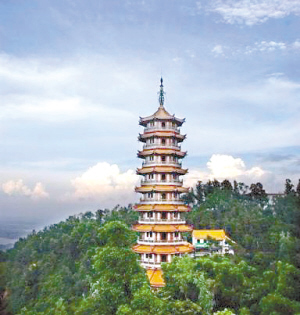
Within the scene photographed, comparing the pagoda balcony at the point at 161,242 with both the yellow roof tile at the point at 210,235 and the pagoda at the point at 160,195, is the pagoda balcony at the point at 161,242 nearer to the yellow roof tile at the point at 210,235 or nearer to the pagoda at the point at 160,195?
the pagoda at the point at 160,195

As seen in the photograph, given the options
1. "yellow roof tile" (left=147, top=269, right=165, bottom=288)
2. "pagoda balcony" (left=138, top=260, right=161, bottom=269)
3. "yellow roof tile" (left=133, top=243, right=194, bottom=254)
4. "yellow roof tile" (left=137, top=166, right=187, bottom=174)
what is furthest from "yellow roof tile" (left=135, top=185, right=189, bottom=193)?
"yellow roof tile" (left=147, top=269, right=165, bottom=288)

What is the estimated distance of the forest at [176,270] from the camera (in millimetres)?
18609

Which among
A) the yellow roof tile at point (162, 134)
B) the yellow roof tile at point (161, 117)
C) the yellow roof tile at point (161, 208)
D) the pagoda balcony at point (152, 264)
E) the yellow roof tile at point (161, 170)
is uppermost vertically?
the yellow roof tile at point (161, 117)

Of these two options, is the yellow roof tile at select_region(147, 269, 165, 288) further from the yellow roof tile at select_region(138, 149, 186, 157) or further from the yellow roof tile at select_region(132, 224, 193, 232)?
the yellow roof tile at select_region(138, 149, 186, 157)

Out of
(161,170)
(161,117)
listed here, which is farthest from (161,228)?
(161,117)

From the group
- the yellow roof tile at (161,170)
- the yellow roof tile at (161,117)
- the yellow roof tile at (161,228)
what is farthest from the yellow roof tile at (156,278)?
the yellow roof tile at (161,117)

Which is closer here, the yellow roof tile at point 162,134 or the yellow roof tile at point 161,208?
the yellow roof tile at point 161,208

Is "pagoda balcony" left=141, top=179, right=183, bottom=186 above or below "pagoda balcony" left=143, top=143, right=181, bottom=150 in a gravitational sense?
below

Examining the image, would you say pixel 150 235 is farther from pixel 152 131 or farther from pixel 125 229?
pixel 125 229

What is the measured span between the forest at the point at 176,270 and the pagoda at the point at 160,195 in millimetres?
2926

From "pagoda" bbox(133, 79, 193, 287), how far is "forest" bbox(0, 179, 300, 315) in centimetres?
293

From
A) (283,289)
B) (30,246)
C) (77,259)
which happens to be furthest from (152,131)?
(30,246)

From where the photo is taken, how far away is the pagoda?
31.1 metres

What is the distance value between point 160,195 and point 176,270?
904 cm
